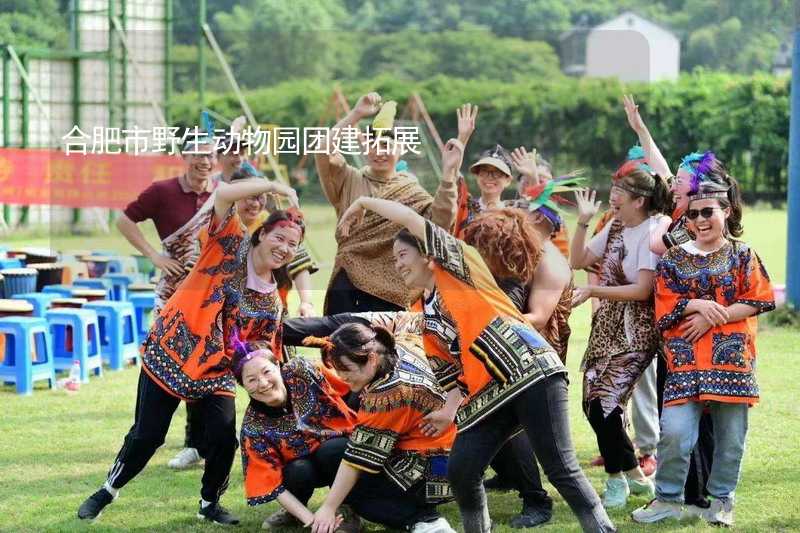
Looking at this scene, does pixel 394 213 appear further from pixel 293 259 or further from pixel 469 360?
pixel 293 259

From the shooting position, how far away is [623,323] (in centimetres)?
507

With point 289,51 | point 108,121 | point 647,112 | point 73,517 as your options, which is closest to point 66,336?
point 73,517

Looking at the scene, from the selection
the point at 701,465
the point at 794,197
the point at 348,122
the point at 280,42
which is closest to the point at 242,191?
the point at 348,122

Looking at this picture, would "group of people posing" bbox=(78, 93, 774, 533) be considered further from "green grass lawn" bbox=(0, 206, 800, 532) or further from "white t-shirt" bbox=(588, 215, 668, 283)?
"green grass lawn" bbox=(0, 206, 800, 532)

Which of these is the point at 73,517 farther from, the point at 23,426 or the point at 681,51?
the point at 681,51

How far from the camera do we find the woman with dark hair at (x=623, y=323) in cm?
498

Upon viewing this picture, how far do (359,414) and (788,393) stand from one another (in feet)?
13.1

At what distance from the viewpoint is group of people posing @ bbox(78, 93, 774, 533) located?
4.07 meters

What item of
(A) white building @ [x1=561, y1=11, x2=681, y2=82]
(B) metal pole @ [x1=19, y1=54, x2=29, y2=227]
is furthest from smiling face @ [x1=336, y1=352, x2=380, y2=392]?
A: (A) white building @ [x1=561, y1=11, x2=681, y2=82]

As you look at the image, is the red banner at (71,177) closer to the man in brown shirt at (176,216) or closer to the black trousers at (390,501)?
the man in brown shirt at (176,216)

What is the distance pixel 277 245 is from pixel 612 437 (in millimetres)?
1636

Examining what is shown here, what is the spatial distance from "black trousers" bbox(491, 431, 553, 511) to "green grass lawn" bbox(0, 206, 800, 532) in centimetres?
10

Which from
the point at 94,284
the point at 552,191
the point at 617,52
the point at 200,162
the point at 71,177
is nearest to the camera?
the point at 552,191

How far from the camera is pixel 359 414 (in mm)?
4508
